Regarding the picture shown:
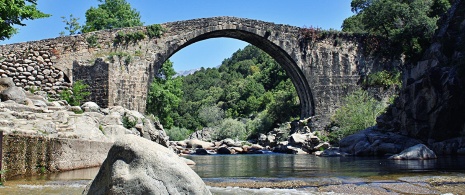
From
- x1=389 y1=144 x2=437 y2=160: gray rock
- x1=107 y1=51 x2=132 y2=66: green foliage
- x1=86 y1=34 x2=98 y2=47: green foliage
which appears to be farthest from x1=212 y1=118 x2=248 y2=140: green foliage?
x1=389 y1=144 x2=437 y2=160: gray rock

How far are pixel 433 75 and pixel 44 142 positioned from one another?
1507 cm

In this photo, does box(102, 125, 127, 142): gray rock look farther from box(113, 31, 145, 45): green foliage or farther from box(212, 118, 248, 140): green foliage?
box(212, 118, 248, 140): green foliage

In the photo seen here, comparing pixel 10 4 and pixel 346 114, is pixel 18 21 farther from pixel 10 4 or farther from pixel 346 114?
pixel 346 114

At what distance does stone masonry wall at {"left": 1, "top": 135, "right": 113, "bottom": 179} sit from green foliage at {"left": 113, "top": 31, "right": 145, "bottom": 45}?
1251cm

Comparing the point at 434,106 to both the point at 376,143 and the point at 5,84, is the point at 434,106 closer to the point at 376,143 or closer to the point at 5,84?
the point at 376,143

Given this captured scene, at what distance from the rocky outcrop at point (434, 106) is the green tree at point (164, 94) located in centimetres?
1453

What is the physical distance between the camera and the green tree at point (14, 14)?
48.4 feet

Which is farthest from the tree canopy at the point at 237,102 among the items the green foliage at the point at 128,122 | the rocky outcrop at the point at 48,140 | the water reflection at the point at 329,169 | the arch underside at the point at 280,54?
the rocky outcrop at the point at 48,140

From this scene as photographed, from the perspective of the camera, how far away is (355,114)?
24.5 metres

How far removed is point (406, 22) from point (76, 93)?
1681cm

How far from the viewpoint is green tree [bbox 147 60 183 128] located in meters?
31.6

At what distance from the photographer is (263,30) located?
80.4ft

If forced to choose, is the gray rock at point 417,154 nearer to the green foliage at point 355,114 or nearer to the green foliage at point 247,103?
the green foliage at point 355,114

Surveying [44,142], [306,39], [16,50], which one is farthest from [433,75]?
[16,50]
